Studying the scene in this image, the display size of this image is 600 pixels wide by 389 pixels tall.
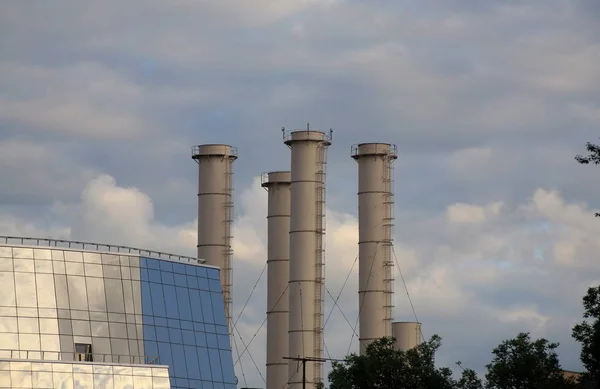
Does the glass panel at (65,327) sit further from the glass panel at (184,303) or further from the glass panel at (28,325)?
the glass panel at (184,303)

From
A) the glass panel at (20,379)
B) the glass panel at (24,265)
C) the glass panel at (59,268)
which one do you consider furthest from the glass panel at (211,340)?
the glass panel at (20,379)

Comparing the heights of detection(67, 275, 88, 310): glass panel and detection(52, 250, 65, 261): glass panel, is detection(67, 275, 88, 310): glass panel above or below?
below

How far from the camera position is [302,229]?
104312 mm

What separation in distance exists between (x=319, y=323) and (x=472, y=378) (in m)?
16.4

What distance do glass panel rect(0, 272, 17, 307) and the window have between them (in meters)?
5.13

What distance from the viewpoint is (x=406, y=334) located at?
10531cm

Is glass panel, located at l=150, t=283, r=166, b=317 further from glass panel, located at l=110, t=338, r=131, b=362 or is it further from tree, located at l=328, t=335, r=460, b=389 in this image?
tree, located at l=328, t=335, r=460, b=389

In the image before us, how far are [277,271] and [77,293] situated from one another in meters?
27.2

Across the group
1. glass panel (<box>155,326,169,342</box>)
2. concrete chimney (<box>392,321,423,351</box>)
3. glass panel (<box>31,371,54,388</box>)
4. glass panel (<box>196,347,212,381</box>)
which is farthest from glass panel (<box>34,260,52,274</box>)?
concrete chimney (<box>392,321,423,351</box>)

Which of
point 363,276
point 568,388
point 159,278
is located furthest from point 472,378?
point 159,278

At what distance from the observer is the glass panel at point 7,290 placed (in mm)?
84750

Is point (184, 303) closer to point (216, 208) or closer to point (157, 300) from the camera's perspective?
point (157, 300)

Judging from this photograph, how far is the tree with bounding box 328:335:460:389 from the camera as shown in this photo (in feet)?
309

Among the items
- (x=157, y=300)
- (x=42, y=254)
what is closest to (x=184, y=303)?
(x=157, y=300)
